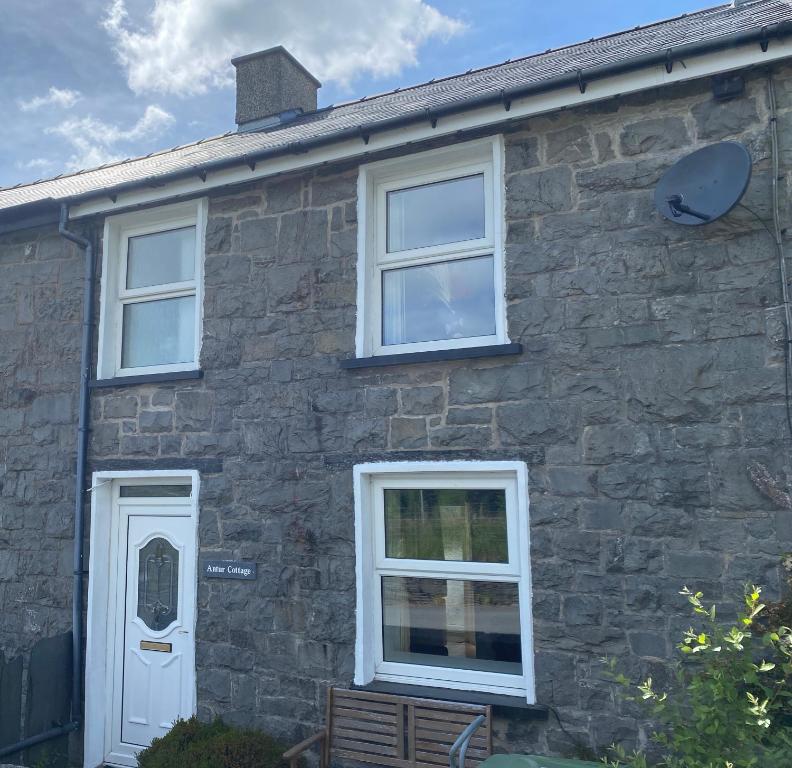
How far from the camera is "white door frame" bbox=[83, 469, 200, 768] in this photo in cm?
660

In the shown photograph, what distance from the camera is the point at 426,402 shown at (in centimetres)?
561

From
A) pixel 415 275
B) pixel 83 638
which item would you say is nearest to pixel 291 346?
pixel 415 275

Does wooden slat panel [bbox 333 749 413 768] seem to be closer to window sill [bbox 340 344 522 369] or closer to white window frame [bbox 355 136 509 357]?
window sill [bbox 340 344 522 369]

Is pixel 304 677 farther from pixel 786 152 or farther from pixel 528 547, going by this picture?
pixel 786 152

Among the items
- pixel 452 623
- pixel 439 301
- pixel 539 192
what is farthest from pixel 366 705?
pixel 539 192

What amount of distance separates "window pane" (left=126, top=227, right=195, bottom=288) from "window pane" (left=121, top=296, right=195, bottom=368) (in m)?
0.21

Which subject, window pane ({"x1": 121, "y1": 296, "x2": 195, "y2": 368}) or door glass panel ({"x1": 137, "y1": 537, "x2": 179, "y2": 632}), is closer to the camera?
door glass panel ({"x1": 137, "y1": 537, "x2": 179, "y2": 632})

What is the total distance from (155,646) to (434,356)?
11.7ft

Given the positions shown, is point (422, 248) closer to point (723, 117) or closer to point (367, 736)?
point (723, 117)

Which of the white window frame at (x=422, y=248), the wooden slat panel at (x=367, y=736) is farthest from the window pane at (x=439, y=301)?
the wooden slat panel at (x=367, y=736)

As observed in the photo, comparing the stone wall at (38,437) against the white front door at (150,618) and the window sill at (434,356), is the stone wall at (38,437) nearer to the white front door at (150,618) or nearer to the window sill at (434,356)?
the white front door at (150,618)

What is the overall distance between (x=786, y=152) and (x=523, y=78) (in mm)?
2172

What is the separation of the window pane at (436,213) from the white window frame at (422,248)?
0.17 feet

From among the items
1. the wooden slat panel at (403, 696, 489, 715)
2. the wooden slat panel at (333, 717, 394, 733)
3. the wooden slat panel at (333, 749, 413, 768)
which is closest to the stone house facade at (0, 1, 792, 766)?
the wooden slat panel at (403, 696, 489, 715)
